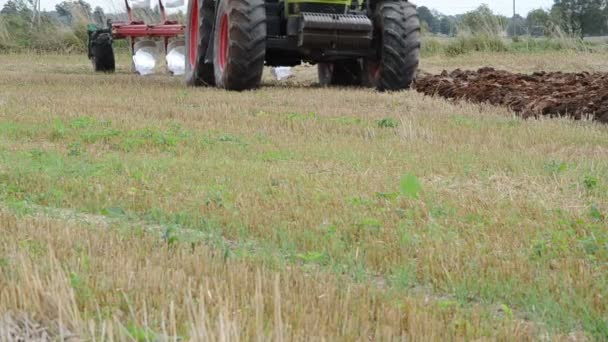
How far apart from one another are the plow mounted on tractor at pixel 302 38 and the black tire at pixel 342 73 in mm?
507

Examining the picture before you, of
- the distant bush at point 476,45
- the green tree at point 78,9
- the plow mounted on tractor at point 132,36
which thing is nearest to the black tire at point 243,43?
the plow mounted on tractor at point 132,36

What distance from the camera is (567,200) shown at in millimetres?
5488

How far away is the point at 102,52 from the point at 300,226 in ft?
50.3

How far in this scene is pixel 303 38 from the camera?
12.4m

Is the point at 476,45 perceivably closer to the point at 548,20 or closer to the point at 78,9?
the point at 548,20

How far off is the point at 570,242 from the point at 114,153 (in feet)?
12.0

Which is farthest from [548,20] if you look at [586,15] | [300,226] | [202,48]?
[300,226]

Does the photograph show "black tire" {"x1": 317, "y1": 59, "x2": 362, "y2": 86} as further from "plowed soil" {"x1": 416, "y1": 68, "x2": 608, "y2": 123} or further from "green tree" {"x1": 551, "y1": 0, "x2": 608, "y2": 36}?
"green tree" {"x1": 551, "y1": 0, "x2": 608, "y2": 36}

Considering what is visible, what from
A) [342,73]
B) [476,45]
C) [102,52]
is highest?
[102,52]

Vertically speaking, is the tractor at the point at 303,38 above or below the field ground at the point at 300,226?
above

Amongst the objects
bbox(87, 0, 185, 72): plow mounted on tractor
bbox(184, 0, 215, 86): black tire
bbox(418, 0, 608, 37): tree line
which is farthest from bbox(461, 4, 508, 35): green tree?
bbox(184, 0, 215, 86): black tire

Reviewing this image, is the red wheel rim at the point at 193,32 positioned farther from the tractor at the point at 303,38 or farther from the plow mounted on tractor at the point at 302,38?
the tractor at the point at 303,38

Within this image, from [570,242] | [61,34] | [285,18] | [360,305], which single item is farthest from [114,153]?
[61,34]

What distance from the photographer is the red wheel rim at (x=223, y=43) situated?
13203 millimetres
